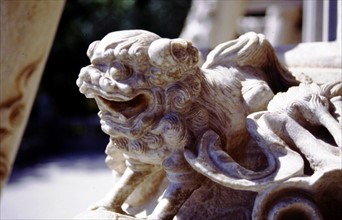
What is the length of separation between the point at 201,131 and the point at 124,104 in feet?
0.44

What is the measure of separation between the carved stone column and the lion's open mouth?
2.56 feet

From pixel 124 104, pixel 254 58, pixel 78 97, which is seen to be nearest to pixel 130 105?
pixel 124 104

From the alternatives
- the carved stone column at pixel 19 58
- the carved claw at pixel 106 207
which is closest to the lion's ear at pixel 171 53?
the carved claw at pixel 106 207

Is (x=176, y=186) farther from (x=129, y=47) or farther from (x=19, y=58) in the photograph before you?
(x=19, y=58)

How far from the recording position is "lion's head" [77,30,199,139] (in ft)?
3.27

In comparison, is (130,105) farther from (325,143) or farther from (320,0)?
(320,0)

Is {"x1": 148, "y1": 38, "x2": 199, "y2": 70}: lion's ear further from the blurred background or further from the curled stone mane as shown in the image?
the blurred background

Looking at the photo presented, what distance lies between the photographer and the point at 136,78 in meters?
1.01

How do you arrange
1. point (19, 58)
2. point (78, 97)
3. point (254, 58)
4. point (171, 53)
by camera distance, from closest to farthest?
1. point (171, 53)
2. point (254, 58)
3. point (19, 58)
4. point (78, 97)

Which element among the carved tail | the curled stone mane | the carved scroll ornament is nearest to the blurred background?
the carved tail

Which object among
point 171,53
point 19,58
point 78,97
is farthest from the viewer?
point 78,97

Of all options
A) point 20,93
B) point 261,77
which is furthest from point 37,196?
point 261,77

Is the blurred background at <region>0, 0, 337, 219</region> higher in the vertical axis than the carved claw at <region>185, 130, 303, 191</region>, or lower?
lower

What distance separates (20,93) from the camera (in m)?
1.87
